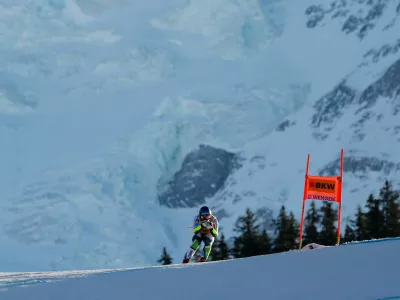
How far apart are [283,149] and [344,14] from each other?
44.2 metres

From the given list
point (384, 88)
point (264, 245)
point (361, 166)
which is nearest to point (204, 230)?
point (264, 245)

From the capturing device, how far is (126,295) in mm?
9633

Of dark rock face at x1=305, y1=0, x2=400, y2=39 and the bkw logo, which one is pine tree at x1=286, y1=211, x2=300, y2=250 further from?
dark rock face at x1=305, y1=0, x2=400, y2=39

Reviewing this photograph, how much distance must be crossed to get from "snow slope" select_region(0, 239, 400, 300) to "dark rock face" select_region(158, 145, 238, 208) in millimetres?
109582

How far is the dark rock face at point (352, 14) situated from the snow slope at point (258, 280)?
457ft

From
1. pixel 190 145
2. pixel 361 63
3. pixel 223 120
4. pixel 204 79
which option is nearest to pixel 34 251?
pixel 190 145

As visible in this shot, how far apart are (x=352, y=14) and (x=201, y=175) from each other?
50550 mm

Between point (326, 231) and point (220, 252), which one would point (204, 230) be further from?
point (220, 252)

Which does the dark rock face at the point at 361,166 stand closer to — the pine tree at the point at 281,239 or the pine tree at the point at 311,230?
the pine tree at the point at 311,230

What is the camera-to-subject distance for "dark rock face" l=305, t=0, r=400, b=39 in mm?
148875

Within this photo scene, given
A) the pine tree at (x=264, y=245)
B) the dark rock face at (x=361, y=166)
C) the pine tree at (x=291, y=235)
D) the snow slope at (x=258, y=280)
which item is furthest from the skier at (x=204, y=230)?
the dark rock face at (x=361, y=166)

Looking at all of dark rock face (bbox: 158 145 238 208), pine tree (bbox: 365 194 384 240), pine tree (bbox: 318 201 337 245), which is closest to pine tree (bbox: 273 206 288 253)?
pine tree (bbox: 318 201 337 245)

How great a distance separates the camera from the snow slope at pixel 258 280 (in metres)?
9.09

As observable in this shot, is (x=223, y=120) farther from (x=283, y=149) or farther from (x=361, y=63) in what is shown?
(x=361, y=63)
